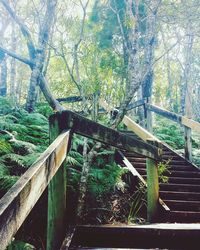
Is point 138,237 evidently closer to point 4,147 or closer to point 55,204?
point 55,204

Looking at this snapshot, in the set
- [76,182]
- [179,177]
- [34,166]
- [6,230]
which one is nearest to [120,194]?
[76,182]

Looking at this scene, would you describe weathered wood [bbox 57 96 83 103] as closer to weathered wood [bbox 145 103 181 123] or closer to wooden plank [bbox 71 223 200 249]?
weathered wood [bbox 145 103 181 123]

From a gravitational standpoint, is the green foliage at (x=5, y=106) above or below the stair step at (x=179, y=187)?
above

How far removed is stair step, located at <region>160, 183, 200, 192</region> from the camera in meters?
5.51

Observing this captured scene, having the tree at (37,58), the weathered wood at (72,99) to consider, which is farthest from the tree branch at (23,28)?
the weathered wood at (72,99)

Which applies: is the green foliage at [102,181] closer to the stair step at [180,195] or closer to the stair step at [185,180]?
the stair step at [180,195]

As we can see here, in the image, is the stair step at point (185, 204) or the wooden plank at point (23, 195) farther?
the stair step at point (185, 204)

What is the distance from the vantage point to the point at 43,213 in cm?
390

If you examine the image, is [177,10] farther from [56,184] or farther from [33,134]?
[56,184]

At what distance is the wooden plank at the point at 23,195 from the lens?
1253 millimetres

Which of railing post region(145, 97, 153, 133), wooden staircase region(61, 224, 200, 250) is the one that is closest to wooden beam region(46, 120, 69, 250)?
wooden staircase region(61, 224, 200, 250)

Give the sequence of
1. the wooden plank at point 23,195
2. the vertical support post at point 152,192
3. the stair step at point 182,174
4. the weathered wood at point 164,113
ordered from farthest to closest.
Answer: the weathered wood at point 164,113, the stair step at point 182,174, the vertical support post at point 152,192, the wooden plank at point 23,195

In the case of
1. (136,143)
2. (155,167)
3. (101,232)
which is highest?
(136,143)

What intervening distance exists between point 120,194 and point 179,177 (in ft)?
5.40
